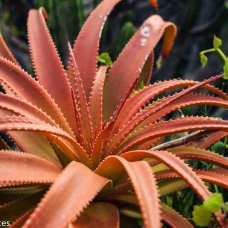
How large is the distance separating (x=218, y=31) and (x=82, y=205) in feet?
5.10

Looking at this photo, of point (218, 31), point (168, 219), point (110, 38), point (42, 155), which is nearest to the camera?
point (168, 219)

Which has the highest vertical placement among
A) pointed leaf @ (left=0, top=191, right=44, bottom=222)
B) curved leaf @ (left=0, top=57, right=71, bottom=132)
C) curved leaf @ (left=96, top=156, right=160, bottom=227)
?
curved leaf @ (left=0, top=57, right=71, bottom=132)

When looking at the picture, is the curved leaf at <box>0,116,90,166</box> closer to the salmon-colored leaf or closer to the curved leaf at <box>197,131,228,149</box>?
the salmon-colored leaf

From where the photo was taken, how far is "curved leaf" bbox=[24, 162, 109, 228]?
773 millimetres

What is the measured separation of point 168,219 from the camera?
0.97 meters

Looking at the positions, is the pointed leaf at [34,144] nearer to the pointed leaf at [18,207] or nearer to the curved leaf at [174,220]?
the pointed leaf at [18,207]

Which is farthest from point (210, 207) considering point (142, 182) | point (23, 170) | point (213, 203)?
point (23, 170)

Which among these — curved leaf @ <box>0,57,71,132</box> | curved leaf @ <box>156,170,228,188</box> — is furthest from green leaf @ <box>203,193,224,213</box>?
curved leaf @ <box>0,57,71,132</box>

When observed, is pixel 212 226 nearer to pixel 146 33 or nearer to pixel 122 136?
pixel 122 136

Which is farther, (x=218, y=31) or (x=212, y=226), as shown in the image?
(x=218, y=31)

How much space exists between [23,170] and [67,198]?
126mm

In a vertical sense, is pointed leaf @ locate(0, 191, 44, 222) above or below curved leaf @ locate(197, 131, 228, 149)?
below

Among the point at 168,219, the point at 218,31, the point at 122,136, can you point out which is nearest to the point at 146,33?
the point at 122,136

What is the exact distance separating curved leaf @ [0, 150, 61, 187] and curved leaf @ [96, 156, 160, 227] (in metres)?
0.10
